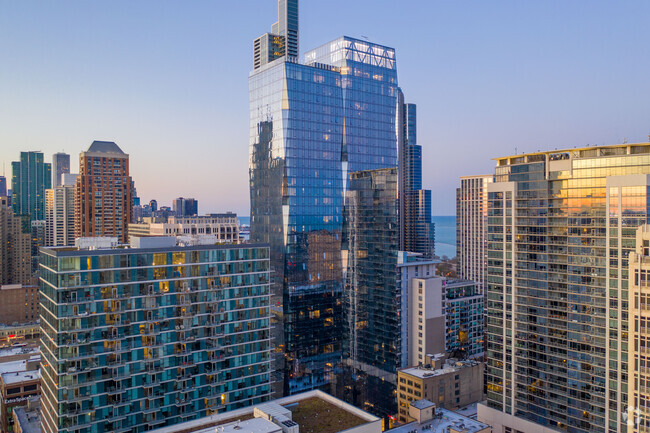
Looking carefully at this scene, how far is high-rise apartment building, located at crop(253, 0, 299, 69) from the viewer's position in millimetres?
182625

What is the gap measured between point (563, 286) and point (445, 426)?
3561 cm

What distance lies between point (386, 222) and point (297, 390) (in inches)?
2048

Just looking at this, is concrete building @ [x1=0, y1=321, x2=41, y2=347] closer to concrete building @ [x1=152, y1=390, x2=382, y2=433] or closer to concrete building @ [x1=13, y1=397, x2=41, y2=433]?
concrete building @ [x1=13, y1=397, x2=41, y2=433]

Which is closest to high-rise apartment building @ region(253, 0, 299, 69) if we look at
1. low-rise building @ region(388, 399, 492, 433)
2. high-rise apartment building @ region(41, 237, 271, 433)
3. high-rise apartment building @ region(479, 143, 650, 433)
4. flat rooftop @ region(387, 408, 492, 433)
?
high-rise apartment building @ region(479, 143, 650, 433)

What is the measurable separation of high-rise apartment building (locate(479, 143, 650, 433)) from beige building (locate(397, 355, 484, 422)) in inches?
709

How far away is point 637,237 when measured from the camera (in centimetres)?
7500

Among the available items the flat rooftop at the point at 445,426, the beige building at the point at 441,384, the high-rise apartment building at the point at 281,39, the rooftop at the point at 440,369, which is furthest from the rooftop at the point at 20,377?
the high-rise apartment building at the point at 281,39

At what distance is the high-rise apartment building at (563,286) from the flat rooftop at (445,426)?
8436 mm

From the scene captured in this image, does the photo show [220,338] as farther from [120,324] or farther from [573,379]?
[573,379]

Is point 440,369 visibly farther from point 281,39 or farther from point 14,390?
point 281,39

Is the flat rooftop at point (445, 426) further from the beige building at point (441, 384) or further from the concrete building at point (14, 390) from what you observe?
the concrete building at point (14, 390)

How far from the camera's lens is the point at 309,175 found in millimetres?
137750

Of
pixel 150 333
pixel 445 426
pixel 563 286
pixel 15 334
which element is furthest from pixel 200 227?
pixel 563 286

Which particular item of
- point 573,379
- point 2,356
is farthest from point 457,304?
point 2,356
